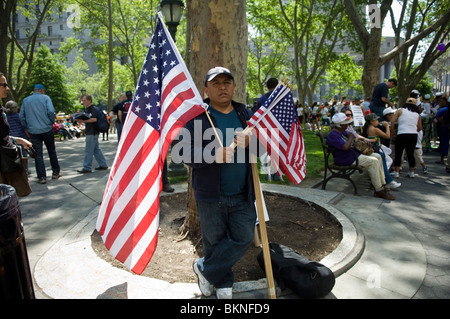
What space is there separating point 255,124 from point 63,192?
18.8ft

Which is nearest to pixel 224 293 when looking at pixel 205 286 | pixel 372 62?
pixel 205 286

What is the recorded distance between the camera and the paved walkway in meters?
3.19

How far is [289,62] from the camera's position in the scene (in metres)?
43.7

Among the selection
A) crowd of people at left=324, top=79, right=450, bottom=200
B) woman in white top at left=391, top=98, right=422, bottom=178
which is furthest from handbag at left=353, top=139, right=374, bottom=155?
woman in white top at left=391, top=98, right=422, bottom=178

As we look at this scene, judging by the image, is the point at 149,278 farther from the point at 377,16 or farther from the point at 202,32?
the point at 377,16

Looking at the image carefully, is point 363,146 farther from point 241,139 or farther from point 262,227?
point 241,139

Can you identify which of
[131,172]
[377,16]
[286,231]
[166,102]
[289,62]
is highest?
[289,62]

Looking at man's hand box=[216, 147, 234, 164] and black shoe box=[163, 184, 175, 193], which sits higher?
man's hand box=[216, 147, 234, 164]

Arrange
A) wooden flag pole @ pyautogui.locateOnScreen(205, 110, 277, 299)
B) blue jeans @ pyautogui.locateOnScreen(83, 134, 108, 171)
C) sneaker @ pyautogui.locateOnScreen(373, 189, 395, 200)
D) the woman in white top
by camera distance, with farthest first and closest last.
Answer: blue jeans @ pyautogui.locateOnScreen(83, 134, 108, 171) < the woman in white top < sneaker @ pyautogui.locateOnScreen(373, 189, 395, 200) < wooden flag pole @ pyautogui.locateOnScreen(205, 110, 277, 299)

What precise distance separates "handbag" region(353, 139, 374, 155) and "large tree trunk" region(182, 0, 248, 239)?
360cm

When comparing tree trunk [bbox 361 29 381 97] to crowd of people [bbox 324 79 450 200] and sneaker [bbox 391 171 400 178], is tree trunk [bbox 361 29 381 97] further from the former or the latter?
sneaker [bbox 391 171 400 178]

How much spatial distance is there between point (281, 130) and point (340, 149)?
12.5 ft

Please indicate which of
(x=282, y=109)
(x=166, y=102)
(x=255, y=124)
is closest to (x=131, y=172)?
(x=166, y=102)

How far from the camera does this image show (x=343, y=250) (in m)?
3.92
